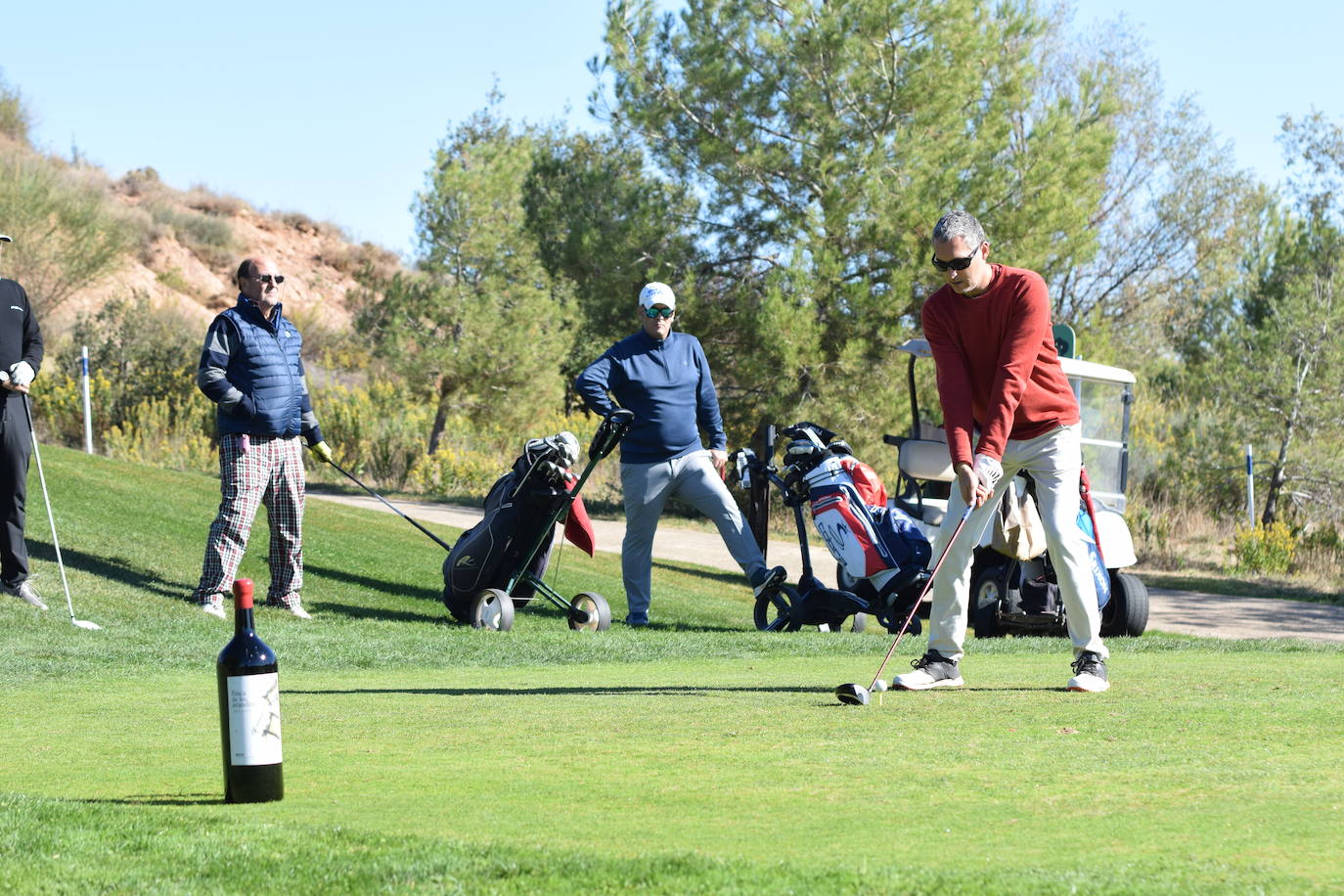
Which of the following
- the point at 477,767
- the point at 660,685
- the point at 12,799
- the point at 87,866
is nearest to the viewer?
the point at 87,866

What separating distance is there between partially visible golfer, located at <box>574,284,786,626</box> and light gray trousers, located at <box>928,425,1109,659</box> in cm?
408

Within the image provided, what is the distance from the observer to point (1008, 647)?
902 centimetres

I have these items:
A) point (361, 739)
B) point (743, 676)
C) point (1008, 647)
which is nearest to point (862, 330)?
point (1008, 647)

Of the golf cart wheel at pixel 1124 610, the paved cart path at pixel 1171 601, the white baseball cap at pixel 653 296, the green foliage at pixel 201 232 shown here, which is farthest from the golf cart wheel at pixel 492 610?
the green foliage at pixel 201 232

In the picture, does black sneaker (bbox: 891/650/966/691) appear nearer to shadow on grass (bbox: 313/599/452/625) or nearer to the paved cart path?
shadow on grass (bbox: 313/599/452/625)

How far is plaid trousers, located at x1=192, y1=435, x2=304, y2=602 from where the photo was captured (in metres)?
9.96

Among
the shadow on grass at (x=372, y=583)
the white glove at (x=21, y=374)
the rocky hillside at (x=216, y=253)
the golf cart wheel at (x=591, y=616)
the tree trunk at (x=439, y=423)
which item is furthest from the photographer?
the rocky hillside at (x=216, y=253)

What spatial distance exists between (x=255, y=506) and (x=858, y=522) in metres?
3.93

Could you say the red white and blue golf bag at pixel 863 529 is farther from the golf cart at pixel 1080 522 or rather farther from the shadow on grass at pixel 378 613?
the shadow on grass at pixel 378 613

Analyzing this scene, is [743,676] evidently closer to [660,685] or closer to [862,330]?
[660,685]

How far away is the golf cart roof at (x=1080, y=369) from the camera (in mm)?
11648

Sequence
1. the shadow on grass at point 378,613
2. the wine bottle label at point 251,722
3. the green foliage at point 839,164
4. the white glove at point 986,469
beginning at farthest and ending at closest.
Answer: the green foliage at point 839,164
the shadow on grass at point 378,613
the white glove at point 986,469
the wine bottle label at point 251,722

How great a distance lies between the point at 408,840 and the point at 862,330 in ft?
60.7

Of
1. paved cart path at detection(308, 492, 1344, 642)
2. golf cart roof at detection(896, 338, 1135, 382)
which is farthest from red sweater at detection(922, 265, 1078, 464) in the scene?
paved cart path at detection(308, 492, 1344, 642)
